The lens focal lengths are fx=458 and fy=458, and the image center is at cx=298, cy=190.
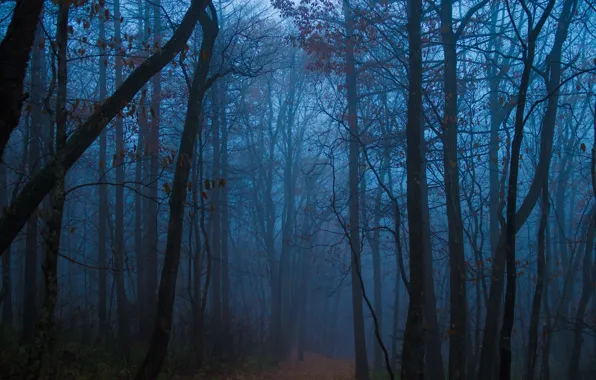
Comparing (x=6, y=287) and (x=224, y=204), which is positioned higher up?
(x=224, y=204)

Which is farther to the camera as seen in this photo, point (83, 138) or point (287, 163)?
point (287, 163)

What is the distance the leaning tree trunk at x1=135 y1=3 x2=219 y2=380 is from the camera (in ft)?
23.6

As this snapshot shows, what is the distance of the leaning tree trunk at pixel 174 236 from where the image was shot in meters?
7.20

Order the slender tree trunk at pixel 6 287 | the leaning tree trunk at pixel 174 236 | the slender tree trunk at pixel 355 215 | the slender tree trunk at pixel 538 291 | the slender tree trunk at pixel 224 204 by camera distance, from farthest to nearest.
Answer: the slender tree trunk at pixel 224 204
the slender tree trunk at pixel 355 215
the slender tree trunk at pixel 6 287
the slender tree trunk at pixel 538 291
the leaning tree trunk at pixel 174 236

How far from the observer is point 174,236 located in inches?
307

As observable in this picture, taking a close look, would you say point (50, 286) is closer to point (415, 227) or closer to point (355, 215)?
point (415, 227)

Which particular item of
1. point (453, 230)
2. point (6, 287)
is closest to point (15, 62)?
point (453, 230)

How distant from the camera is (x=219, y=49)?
13.9 meters

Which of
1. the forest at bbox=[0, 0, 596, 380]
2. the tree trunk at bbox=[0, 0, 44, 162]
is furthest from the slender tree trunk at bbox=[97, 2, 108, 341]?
the tree trunk at bbox=[0, 0, 44, 162]

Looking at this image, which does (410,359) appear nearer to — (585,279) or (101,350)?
(101,350)

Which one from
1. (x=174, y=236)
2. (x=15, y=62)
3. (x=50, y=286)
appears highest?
(x=15, y=62)

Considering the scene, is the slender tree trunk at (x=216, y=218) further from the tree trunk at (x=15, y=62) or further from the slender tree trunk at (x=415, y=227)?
the tree trunk at (x=15, y=62)

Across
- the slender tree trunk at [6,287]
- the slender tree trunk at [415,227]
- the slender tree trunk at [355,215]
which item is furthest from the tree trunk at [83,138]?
the slender tree trunk at [355,215]

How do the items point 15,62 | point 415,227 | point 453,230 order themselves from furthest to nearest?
point 453,230 < point 415,227 < point 15,62
